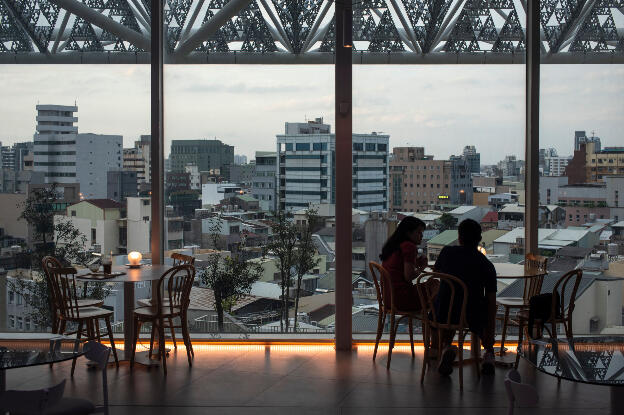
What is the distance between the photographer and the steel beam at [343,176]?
257 inches

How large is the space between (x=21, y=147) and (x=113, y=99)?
3.32ft

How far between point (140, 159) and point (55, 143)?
0.88 m

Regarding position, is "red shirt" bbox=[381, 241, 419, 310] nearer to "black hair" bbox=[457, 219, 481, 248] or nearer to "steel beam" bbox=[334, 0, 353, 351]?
"black hair" bbox=[457, 219, 481, 248]

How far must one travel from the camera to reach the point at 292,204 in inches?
264

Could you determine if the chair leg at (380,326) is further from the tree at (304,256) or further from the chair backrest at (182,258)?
the chair backrest at (182,258)

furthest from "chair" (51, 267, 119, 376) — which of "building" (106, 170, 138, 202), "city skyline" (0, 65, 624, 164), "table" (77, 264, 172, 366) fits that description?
"city skyline" (0, 65, 624, 164)

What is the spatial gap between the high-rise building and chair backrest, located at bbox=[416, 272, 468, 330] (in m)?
1.85

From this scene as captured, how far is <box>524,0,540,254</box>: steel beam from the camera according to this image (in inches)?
263

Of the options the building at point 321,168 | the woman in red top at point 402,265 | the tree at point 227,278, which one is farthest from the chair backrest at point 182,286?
the woman in red top at point 402,265

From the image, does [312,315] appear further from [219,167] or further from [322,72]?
→ [322,72]

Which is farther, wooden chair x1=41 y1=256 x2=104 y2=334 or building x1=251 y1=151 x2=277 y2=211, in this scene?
building x1=251 y1=151 x2=277 y2=211

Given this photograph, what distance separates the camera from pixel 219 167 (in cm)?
684

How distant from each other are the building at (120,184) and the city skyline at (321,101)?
0.29m

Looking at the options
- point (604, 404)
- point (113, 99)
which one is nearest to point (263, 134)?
point (113, 99)
